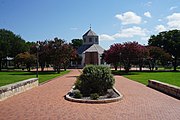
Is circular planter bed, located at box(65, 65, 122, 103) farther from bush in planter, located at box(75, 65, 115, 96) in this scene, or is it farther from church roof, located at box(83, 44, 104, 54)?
church roof, located at box(83, 44, 104, 54)

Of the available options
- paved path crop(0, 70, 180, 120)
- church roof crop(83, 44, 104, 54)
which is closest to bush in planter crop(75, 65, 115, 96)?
paved path crop(0, 70, 180, 120)

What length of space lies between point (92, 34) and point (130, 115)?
74.6m

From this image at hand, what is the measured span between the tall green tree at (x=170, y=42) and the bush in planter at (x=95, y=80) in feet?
143

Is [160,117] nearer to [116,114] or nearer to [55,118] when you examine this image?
[116,114]

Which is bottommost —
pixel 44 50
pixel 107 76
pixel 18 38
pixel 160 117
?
pixel 160 117

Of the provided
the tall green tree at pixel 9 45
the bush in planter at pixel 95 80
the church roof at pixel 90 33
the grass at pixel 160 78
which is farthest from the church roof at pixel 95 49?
the bush in planter at pixel 95 80

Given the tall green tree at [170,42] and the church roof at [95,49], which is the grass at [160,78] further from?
the church roof at [95,49]

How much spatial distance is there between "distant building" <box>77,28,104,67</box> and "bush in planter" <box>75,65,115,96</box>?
5783 cm

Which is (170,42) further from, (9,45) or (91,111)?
(91,111)

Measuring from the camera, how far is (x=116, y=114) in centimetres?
902

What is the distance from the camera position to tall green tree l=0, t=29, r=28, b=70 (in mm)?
60000

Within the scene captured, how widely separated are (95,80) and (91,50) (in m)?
64.3

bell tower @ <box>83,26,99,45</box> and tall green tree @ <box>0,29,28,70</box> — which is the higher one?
bell tower @ <box>83,26,99,45</box>

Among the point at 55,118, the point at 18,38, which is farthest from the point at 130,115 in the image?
the point at 18,38
